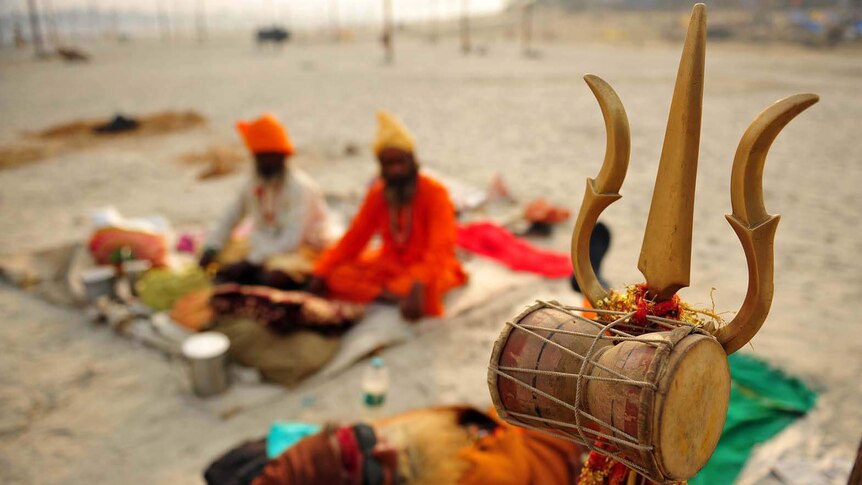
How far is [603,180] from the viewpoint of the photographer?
171 cm

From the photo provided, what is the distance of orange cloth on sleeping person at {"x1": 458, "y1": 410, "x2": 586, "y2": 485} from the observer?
268 centimetres

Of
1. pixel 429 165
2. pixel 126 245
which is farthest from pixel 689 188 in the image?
pixel 429 165

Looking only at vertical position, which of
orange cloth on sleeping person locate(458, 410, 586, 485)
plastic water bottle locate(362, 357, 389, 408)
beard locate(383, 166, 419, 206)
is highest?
beard locate(383, 166, 419, 206)

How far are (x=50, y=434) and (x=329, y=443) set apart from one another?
2.28 metres

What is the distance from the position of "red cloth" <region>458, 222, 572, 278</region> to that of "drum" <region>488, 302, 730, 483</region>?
12.9 feet

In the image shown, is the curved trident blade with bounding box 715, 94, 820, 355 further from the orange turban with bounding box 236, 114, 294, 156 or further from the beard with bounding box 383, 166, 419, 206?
the orange turban with bounding box 236, 114, 294, 156

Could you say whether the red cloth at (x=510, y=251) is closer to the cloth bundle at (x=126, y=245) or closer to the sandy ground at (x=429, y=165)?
the sandy ground at (x=429, y=165)

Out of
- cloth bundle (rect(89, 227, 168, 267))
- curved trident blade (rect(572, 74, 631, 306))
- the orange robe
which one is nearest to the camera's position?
curved trident blade (rect(572, 74, 631, 306))

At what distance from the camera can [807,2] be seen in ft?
165

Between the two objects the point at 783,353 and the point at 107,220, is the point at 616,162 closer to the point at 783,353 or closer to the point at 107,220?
the point at 783,353

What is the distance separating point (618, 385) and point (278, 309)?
326 cm

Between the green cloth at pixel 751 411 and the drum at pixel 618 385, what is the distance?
1867 mm

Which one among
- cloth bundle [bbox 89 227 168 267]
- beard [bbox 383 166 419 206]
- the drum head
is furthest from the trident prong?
cloth bundle [bbox 89 227 168 267]

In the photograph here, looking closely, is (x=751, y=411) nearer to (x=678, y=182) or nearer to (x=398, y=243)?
(x=678, y=182)
